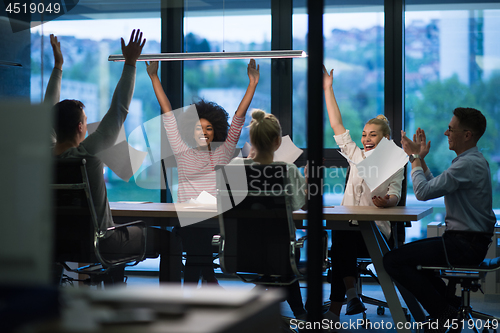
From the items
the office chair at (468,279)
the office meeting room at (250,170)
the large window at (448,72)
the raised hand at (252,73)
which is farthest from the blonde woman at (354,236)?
the large window at (448,72)

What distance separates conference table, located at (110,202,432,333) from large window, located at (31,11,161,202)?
2.01 metres

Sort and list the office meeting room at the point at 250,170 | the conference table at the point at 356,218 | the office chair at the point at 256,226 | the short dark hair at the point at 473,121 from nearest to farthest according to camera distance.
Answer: the office meeting room at the point at 250,170, the office chair at the point at 256,226, the conference table at the point at 356,218, the short dark hair at the point at 473,121

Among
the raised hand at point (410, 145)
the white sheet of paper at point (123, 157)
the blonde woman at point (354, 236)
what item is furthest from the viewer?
the white sheet of paper at point (123, 157)

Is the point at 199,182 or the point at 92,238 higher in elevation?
the point at 199,182

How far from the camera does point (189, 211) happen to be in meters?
2.54

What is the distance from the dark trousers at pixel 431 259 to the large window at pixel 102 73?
276cm

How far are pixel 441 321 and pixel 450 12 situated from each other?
295cm

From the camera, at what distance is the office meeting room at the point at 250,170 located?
0.64 meters

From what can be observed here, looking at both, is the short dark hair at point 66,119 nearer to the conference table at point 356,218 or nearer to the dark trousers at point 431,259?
the conference table at point 356,218

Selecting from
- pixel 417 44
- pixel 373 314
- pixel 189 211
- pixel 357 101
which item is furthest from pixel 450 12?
pixel 189 211

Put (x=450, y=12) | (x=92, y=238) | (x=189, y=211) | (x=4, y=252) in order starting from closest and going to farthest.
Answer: (x=4, y=252) < (x=92, y=238) < (x=189, y=211) < (x=450, y=12)

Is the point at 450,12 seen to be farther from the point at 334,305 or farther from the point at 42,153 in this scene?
the point at 42,153

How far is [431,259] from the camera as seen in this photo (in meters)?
2.45

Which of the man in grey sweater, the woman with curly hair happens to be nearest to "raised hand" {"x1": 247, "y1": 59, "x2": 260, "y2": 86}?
the woman with curly hair
